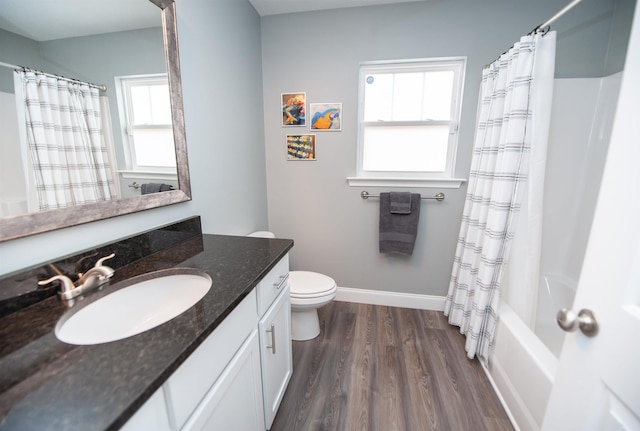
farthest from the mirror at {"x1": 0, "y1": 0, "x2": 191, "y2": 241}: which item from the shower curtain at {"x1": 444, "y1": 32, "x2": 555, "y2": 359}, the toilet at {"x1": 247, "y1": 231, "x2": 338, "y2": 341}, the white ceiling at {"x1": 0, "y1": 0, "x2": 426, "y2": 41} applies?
the shower curtain at {"x1": 444, "y1": 32, "x2": 555, "y2": 359}

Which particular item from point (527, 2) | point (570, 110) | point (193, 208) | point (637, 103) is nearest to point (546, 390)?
point (637, 103)

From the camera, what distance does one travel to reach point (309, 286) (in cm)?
180

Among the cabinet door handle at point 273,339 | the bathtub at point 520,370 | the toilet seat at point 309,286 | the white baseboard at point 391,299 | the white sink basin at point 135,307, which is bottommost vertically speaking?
the white baseboard at point 391,299

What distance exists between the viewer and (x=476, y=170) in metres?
1.76

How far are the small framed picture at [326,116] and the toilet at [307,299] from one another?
1.05 metres

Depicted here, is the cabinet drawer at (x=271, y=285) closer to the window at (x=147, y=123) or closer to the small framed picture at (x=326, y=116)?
the window at (x=147, y=123)

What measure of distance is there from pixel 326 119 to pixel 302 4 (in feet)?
2.74

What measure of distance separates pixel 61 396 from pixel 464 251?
6.77 feet

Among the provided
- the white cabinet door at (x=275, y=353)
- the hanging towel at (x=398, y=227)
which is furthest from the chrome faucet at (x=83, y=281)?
the hanging towel at (x=398, y=227)

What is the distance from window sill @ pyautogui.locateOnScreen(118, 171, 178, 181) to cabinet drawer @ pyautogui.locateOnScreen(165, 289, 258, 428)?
747mm

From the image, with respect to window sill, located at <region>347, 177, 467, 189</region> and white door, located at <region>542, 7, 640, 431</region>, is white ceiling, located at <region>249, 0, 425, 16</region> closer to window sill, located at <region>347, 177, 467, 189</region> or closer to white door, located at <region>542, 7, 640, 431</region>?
window sill, located at <region>347, 177, 467, 189</region>

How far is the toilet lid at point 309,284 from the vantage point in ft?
5.65

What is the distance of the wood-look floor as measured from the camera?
1.30m

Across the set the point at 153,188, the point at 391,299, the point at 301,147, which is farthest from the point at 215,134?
the point at 391,299
